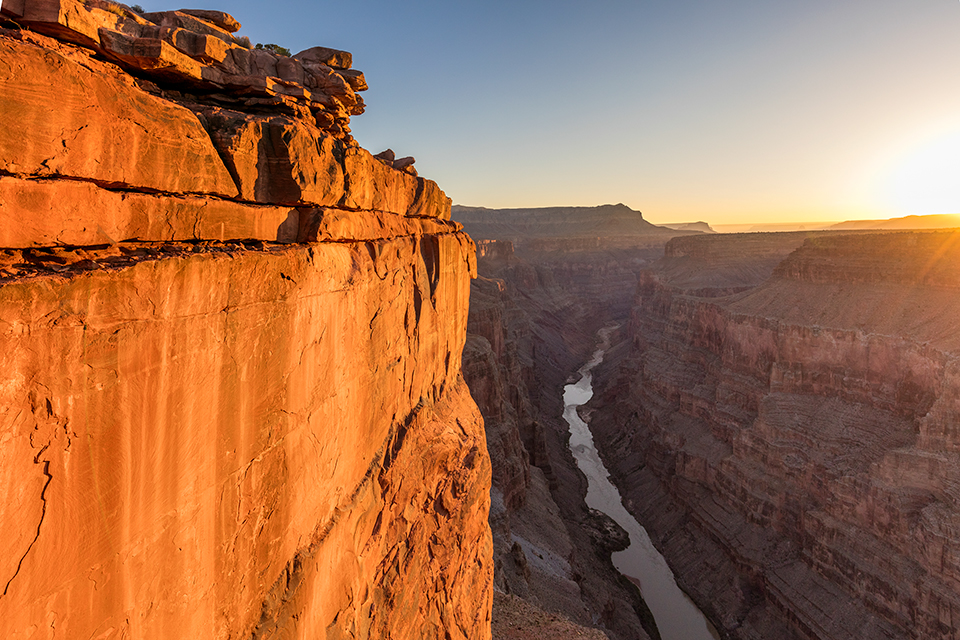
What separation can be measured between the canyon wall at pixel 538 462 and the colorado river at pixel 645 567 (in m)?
0.95

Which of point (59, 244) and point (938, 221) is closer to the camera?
point (59, 244)

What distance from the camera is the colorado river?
97.2 feet

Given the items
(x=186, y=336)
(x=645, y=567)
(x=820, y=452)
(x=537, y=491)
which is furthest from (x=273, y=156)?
(x=645, y=567)

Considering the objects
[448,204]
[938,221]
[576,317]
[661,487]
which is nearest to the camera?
[448,204]

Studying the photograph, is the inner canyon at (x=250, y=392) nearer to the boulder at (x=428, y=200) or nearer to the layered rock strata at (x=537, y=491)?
the boulder at (x=428, y=200)

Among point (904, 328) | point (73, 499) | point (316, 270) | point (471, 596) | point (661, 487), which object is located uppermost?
point (316, 270)

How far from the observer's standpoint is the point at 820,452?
30219mm

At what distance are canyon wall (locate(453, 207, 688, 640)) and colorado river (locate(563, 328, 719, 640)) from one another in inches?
37.5

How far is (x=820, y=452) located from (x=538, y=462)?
17896 millimetres

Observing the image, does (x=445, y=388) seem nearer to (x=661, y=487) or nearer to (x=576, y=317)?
(x=661, y=487)

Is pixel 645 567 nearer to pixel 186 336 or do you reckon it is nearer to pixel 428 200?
pixel 428 200

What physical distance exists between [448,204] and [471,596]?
10746mm

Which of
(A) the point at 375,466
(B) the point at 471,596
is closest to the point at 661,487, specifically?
(B) the point at 471,596

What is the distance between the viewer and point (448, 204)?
15.6m
